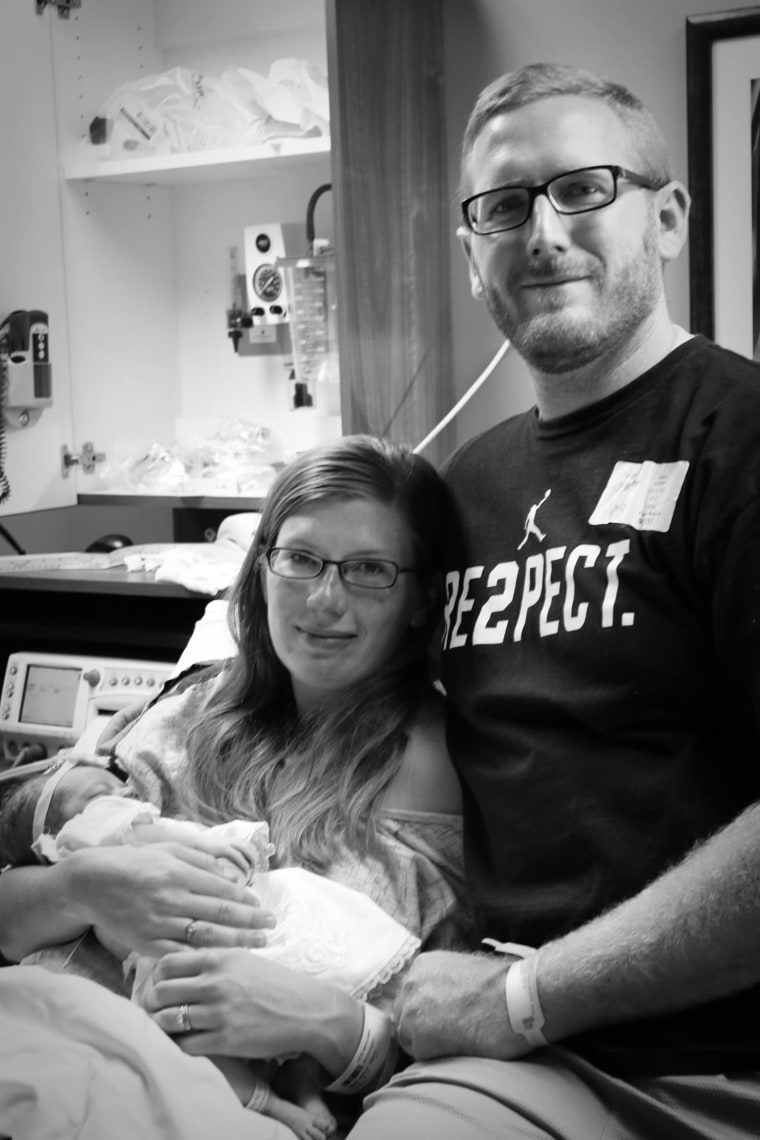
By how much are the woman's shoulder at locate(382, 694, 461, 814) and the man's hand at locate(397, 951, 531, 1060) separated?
23cm

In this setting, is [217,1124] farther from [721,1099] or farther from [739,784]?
[739,784]

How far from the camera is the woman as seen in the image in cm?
127

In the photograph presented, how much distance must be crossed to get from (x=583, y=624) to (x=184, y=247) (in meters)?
2.34

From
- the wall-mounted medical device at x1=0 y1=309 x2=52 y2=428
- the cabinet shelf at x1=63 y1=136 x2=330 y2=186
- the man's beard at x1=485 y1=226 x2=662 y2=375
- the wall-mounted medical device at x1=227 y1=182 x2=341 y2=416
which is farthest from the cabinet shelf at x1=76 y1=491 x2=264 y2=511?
the man's beard at x1=485 y1=226 x2=662 y2=375

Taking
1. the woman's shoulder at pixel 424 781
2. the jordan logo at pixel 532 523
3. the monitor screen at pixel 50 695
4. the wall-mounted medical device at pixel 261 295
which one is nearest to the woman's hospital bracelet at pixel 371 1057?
the woman's shoulder at pixel 424 781

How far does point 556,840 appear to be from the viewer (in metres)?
1.21

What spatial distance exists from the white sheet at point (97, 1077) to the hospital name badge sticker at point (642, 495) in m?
0.65

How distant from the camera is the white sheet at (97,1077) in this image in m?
1.05

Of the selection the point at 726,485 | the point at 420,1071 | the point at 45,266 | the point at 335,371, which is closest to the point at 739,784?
the point at 726,485

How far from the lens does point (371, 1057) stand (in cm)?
125

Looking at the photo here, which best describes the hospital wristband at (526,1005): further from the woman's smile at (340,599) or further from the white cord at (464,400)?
the white cord at (464,400)

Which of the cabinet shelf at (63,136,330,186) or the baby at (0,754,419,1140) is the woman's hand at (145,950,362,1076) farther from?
the cabinet shelf at (63,136,330,186)

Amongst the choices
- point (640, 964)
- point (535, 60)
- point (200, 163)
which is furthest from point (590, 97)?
point (200, 163)

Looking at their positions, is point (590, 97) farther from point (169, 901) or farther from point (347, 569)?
point (169, 901)
